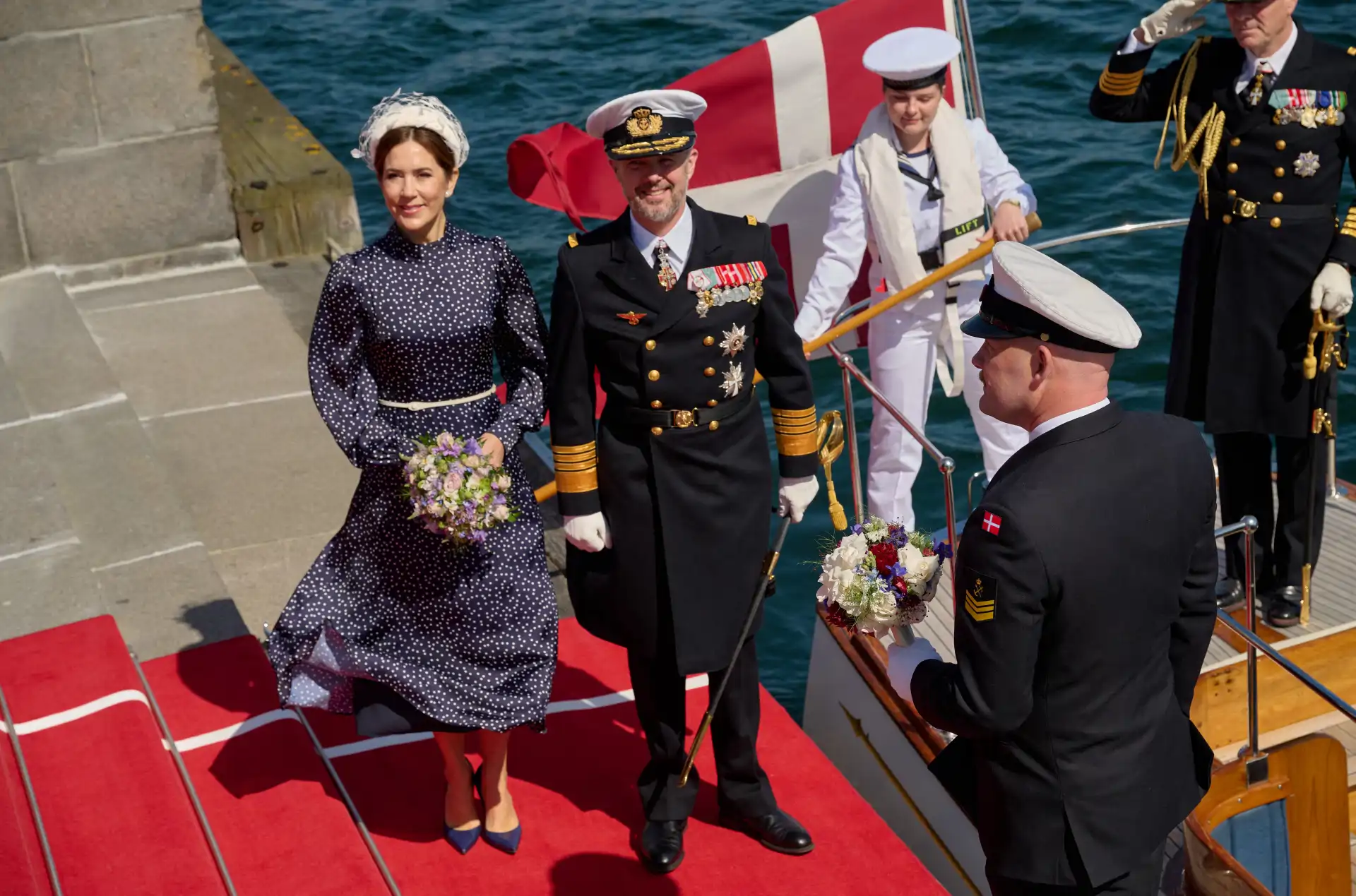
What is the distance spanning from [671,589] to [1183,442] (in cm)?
151

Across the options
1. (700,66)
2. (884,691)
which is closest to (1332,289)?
(884,691)

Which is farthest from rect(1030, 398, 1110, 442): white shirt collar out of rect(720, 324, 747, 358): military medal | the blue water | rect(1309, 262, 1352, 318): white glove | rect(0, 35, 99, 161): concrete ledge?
rect(0, 35, 99, 161): concrete ledge

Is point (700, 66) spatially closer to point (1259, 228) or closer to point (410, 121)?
point (1259, 228)

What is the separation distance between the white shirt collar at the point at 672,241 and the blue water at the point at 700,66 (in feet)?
13.1

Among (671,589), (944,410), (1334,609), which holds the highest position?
(671,589)

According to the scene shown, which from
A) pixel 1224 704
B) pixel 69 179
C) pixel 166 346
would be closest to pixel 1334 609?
pixel 1224 704

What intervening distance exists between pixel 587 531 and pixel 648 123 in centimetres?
106

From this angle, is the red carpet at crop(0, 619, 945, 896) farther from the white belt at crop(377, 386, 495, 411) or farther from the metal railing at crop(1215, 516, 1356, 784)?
the white belt at crop(377, 386, 495, 411)

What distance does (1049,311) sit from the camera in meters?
2.88

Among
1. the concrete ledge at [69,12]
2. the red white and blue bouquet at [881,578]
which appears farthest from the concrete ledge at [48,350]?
the red white and blue bouquet at [881,578]

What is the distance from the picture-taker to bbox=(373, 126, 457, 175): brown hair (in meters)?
3.93

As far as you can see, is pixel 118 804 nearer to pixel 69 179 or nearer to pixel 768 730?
pixel 768 730

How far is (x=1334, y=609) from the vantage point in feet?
19.0

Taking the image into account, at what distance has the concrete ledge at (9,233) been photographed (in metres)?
7.33
